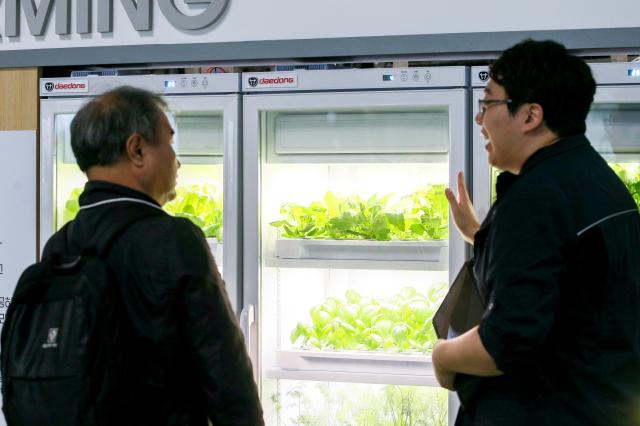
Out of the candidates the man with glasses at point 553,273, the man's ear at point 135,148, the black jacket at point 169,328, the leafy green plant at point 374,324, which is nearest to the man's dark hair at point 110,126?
the man's ear at point 135,148

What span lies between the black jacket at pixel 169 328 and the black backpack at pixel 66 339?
26 mm

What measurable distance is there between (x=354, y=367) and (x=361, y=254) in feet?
1.31

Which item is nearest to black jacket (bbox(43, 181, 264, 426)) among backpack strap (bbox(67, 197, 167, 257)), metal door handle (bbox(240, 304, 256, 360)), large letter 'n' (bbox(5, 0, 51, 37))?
backpack strap (bbox(67, 197, 167, 257))

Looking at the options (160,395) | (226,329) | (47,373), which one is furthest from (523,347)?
(47,373)

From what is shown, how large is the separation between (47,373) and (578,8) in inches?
77.0

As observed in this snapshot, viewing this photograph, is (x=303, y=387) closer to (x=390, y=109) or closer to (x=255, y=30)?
(x=390, y=109)

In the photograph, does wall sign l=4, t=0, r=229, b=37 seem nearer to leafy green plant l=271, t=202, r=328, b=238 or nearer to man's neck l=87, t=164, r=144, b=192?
leafy green plant l=271, t=202, r=328, b=238

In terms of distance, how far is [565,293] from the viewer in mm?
1521

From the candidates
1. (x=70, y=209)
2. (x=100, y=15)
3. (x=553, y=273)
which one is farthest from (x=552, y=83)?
(x=70, y=209)

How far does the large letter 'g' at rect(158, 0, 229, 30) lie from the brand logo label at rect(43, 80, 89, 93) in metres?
0.39

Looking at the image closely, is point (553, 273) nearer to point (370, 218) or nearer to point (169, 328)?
point (169, 328)

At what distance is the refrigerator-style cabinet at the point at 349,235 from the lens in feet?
8.08

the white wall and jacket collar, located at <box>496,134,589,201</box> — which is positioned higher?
the white wall

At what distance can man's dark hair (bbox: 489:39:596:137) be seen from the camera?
1.56 meters
